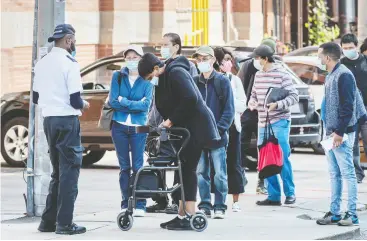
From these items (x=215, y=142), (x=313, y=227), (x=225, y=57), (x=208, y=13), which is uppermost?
(x=208, y=13)

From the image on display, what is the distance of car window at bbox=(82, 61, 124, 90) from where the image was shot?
20484 mm

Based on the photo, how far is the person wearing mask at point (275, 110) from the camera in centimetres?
1528

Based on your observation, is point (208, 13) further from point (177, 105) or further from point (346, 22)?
point (177, 105)

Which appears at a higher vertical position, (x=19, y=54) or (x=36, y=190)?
(x=19, y=54)

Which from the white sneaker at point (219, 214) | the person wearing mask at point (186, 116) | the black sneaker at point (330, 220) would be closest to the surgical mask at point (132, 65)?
the person wearing mask at point (186, 116)

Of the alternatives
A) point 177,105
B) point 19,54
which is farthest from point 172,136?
point 19,54

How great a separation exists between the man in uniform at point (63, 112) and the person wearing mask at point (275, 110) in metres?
3.67

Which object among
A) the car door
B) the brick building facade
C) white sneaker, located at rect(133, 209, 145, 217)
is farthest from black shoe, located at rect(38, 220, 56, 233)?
the brick building facade

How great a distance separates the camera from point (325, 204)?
49.6 ft

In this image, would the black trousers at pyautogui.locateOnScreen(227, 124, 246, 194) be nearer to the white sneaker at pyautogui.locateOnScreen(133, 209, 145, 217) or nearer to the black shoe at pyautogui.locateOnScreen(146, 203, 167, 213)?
the black shoe at pyautogui.locateOnScreen(146, 203, 167, 213)

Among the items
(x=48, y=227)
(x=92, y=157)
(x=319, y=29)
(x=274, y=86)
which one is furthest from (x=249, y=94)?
(x=319, y=29)

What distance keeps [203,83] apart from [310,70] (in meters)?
10.4

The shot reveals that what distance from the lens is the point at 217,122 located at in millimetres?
13844

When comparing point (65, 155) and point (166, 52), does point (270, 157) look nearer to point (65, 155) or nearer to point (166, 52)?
point (166, 52)
